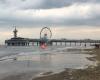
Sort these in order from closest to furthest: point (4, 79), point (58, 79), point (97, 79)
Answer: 1. point (97, 79)
2. point (58, 79)
3. point (4, 79)

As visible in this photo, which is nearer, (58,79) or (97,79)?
(97,79)

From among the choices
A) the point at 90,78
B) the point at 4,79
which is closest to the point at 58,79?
the point at 90,78

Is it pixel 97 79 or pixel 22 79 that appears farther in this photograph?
pixel 22 79

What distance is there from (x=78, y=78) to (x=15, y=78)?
590 centimetres

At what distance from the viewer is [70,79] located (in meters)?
26.5

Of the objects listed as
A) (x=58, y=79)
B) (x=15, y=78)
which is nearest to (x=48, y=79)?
(x=58, y=79)

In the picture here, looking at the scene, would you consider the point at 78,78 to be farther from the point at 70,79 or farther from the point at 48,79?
the point at 48,79

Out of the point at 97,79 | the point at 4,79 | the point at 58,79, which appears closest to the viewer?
the point at 97,79

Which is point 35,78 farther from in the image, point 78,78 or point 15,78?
point 78,78

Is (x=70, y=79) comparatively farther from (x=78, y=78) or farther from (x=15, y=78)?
(x=15, y=78)

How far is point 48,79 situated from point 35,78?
187 centimetres

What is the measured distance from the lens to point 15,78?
2948 centimetres

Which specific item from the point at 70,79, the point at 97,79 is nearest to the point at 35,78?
the point at 70,79

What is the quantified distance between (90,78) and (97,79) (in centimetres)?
94
